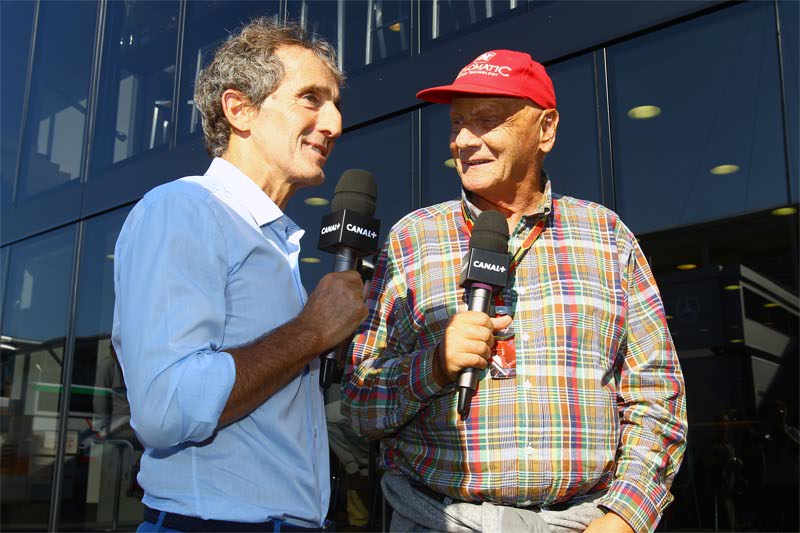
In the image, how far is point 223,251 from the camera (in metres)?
1.73

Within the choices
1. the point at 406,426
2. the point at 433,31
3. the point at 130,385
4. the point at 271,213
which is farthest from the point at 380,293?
the point at 433,31

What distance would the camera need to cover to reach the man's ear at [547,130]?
2.71 meters

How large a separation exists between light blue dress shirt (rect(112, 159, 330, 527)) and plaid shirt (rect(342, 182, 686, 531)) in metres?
0.44

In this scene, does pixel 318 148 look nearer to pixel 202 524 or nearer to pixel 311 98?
pixel 311 98

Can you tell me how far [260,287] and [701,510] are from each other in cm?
267

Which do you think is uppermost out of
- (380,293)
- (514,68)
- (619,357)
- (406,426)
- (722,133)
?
(722,133)

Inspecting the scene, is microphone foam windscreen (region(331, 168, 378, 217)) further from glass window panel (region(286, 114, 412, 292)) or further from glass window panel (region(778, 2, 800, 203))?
glass window panel (region(286, 114, 412, 292))

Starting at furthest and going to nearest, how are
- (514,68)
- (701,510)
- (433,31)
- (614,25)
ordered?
(433,31) < (614,25) < (701,510) < (514,68)

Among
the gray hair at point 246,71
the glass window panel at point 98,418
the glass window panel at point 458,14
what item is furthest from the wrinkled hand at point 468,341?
the glass window panel at point 98,418

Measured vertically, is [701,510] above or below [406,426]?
below

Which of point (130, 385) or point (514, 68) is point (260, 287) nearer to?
point (130, 385)

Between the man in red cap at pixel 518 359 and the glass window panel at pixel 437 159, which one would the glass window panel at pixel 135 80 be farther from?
the man in red cap at pixel 518 359

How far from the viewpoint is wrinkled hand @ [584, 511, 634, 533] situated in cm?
216

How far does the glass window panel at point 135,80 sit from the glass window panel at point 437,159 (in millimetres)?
3031
